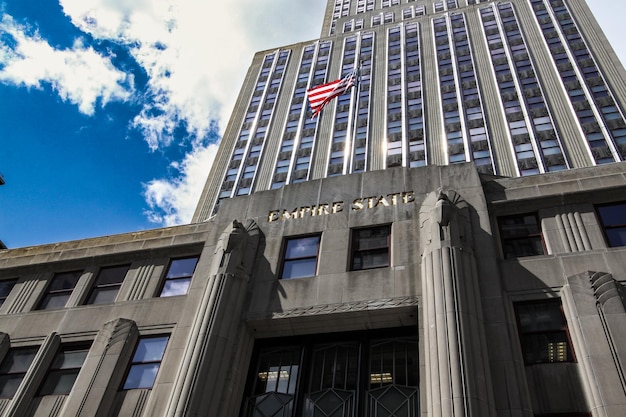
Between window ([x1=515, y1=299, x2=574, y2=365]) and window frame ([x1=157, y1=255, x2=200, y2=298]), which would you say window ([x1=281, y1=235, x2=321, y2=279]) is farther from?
window ([x1=515, y1=299, x2=574, y2=365])

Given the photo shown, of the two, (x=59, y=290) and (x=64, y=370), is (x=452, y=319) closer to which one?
(x=64, y=370)

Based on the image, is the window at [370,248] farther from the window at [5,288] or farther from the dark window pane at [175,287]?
the window at [5,288]

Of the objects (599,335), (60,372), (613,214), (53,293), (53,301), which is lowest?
(60,372)

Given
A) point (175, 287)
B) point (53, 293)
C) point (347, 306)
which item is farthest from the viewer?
point (53, 293)

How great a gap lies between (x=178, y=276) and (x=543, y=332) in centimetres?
1444

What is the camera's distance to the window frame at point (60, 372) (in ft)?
63.9

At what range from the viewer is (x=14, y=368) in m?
21.0

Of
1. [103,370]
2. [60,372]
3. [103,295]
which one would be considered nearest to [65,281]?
[103,295]

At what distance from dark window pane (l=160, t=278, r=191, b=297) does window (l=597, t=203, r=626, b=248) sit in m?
16.1

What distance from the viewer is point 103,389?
1820 cm

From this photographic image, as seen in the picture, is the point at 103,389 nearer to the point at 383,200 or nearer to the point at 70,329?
the point at 70,329

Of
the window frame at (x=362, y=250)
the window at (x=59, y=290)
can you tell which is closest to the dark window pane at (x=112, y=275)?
the window at (x=59, y=290)

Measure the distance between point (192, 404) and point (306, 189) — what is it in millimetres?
10415

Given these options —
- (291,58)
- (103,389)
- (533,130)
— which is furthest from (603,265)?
(291,58)
